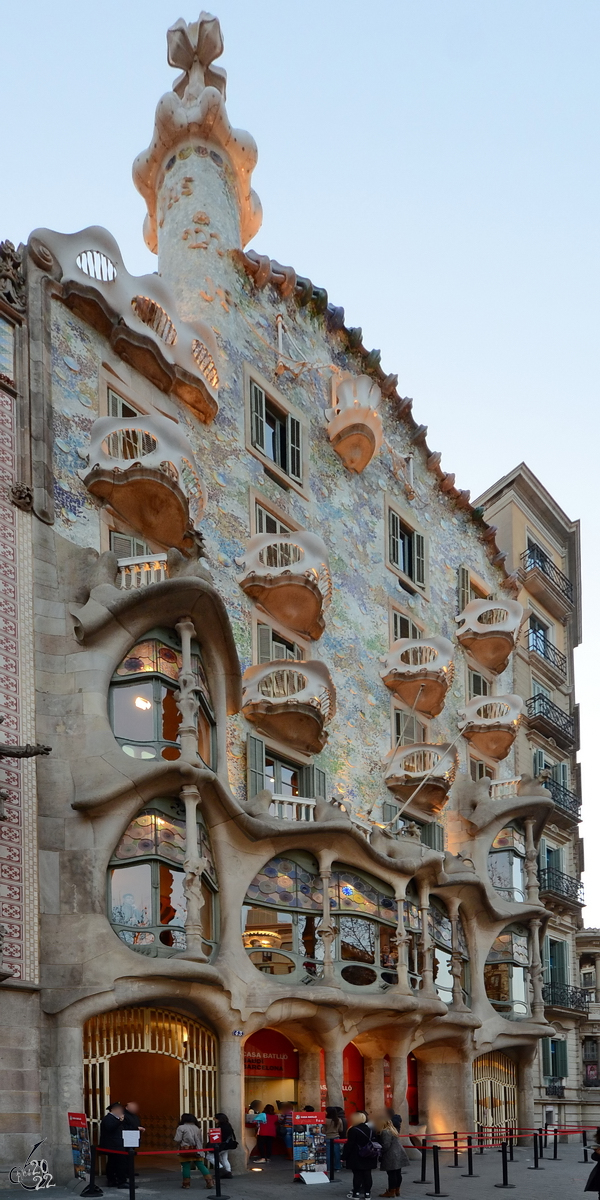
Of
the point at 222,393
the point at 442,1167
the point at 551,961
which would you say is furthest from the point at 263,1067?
the point at 551,961

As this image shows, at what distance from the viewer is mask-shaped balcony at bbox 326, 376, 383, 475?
110 ft

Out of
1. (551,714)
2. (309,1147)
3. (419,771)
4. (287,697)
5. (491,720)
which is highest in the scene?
(551,714)

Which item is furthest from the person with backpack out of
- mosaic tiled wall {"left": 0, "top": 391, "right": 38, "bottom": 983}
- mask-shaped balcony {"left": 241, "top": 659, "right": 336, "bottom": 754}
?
mask-shaped balcony {"left": 241, "top": 659, "right": 336, "bottom": 754}

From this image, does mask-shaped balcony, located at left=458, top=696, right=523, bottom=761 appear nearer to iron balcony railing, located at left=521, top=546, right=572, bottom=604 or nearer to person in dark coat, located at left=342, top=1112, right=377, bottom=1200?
iron balcony railing, located at left=521, top=546, right=572, bottom=604

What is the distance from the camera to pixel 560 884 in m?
42.4

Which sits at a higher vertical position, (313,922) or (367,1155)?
(313,922)

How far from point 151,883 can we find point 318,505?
14496 millimetres

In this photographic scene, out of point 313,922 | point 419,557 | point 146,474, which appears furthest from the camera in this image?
point 419,557

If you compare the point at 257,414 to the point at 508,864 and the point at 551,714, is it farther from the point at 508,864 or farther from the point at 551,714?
the point at 551,714

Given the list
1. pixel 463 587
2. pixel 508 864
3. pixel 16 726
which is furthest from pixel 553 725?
pixel 16 726

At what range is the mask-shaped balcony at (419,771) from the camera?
104ft

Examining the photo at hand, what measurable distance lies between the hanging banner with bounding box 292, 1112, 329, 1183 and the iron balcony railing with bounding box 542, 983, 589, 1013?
19.1 m

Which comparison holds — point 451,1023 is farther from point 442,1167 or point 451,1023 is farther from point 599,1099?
point 599,1099

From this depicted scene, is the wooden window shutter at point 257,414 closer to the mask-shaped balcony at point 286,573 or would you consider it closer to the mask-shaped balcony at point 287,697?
the mask-shaped balcony at point 286,573
